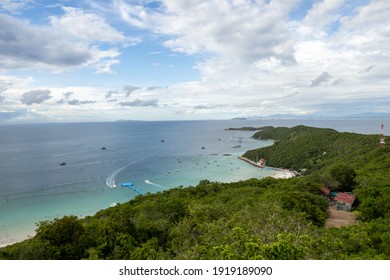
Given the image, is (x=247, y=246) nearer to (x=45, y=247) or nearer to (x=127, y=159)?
(x=45, y=247)

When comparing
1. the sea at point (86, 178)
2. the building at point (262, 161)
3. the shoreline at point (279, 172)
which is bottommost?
the sea at point (86, 178)

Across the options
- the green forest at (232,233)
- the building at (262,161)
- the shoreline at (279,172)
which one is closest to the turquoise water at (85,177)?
the shoreline at (279,172)

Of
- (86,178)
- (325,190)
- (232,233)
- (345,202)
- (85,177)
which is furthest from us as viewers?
(85,177)

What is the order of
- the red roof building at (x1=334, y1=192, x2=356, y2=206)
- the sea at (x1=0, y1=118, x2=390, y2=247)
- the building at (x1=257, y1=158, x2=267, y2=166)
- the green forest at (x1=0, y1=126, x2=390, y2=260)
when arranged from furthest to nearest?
the building at (x1=257, y1=158, x2=267, y2=166) < the sea at (x1=0, y1=118, x2=390, y2=247) < the red roof building at (x1=334, y1=192, x2=356, y2=206) < the green forest at (x1=0, y1=126, x2=390, y2=260)

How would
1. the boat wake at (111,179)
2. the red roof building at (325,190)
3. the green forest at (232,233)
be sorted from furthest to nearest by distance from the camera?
the boat wake at (111,179) < the red roof building at (325,190) < the green forest at (232,233)

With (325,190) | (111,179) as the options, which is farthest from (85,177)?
(325,190)

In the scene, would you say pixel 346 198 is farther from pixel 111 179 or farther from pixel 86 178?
pixel 86 178

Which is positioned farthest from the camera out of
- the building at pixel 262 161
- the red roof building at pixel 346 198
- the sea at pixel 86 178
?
the building at pixel 262 161

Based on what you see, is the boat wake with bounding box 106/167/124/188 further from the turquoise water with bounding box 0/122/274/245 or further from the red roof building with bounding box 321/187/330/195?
the red roof building with bounding box 321/187/330/195

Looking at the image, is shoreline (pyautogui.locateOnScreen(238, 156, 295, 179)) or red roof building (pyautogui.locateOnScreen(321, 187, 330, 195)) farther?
shoreline (pyautogui.locateOnScreen(238, 156, 295, 179))

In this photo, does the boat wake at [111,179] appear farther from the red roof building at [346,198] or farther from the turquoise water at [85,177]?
the red roof building at [346,198]

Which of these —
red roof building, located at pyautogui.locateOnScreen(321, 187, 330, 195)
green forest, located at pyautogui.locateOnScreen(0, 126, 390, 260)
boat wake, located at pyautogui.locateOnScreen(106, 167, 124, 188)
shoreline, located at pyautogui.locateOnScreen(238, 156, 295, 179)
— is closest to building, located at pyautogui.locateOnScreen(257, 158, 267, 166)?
shoreline, located at pyautogui.locateOnScreen(238, 156, 295, 179)
